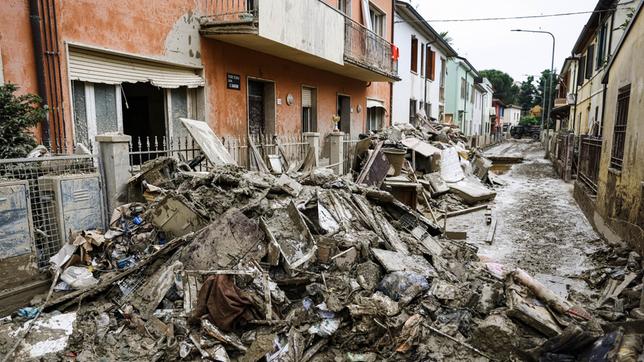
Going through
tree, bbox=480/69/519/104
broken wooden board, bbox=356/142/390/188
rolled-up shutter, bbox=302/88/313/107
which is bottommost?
broken wooden board, bbox=356/142/390/188

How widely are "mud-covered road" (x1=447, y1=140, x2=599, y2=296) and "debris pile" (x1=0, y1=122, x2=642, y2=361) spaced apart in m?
0.64

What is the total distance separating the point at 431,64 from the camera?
24.4 metres

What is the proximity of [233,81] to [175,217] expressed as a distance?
482cm

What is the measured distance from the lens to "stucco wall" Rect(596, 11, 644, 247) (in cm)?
593

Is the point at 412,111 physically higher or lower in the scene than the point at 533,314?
higher

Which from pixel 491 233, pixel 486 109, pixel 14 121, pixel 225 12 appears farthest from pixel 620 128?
pixel 486 109

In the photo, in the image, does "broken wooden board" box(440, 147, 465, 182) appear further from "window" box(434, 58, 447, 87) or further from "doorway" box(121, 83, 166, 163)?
"window" box(434, 58, 447, 87)

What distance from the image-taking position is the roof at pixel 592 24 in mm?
16656

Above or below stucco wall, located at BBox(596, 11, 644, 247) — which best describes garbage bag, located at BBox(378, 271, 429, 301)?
below

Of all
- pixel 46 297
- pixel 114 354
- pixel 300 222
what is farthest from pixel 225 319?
pixel 46 297

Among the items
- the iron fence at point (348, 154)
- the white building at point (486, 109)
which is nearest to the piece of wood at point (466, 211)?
the iron fence at point (348, 154)

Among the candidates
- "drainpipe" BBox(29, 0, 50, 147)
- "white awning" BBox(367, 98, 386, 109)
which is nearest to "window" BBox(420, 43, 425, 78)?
"white awning" BBox(367, 98, 386, 109)

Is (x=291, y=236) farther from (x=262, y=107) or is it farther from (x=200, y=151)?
(x=262, y=107)

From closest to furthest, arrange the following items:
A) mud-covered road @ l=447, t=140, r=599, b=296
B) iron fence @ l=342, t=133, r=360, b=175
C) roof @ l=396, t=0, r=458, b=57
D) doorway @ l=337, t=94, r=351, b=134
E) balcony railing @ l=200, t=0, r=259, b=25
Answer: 1. mud-covered road @ l=447, t=140, r=599, b=296
2. balcony railing @ l=200, t=0, r=259, b=25
3. iron fence @ l=342, t=133, r=360, b=175
4. doorway @ l=337, t=94, r=351, b=134
5. roof @ l=396, t=0, r=458, b=57
